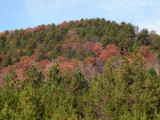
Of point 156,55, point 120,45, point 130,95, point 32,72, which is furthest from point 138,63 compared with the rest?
point 120,45

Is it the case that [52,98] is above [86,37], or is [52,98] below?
below

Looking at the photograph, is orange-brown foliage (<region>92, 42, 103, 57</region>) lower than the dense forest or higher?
higher

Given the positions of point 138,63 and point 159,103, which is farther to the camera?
point 138,63

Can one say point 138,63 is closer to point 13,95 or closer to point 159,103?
point 159,103

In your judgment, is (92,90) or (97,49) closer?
(92,90)

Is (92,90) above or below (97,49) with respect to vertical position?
below

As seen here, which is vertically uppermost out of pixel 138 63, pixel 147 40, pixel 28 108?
pixel 147 40

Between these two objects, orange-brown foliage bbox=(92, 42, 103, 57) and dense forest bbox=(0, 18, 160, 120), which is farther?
orange-brown foliage bbox=(92, 42, 103, 57)

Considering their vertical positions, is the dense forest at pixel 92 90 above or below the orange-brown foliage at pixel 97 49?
below

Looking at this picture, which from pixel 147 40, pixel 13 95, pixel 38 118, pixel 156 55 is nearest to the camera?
pixel 38 118

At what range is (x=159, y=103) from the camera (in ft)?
44.2

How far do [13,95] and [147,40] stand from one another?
126ft

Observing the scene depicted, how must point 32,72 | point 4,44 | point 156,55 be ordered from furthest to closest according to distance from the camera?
point 4,44
point 156,55
point 32,72

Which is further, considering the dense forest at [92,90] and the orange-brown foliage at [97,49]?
the orange-brown foliage at [97,49]
